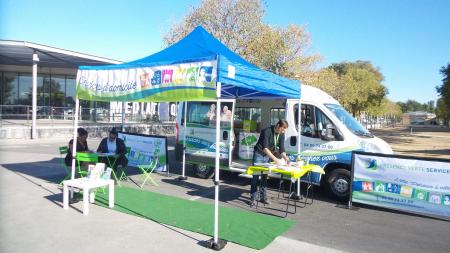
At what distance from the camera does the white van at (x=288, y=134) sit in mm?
8055

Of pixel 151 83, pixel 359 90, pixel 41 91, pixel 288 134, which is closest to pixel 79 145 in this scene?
pixel 151 83

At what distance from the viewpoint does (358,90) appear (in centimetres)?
4494

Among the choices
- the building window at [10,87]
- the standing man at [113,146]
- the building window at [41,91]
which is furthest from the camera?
the building window at [41,91]

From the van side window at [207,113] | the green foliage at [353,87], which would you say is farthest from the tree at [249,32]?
the van side window at [207,113]

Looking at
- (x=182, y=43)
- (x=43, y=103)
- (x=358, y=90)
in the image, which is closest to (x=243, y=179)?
(x=182, y=43)

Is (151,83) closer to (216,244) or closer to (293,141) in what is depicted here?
(216,244)

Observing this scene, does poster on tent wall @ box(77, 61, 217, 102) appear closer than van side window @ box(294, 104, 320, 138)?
Yes

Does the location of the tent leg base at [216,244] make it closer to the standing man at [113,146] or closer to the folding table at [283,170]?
the folding table at [283,170]

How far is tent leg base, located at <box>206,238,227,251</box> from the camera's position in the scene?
4964 mm

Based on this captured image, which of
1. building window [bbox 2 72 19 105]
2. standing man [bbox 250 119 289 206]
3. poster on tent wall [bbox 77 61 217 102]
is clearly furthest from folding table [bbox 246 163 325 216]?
building window [bbox 2 72 19 105]

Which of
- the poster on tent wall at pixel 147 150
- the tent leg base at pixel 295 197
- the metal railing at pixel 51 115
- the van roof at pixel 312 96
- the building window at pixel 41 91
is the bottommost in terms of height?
the tent leg base at pixel 295 197

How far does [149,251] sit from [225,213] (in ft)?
6.87

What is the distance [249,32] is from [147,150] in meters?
13.5

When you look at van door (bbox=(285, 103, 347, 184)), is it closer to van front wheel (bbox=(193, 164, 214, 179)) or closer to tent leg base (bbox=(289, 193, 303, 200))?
tent leg base (bbox=(289, 193, 303, 200))
